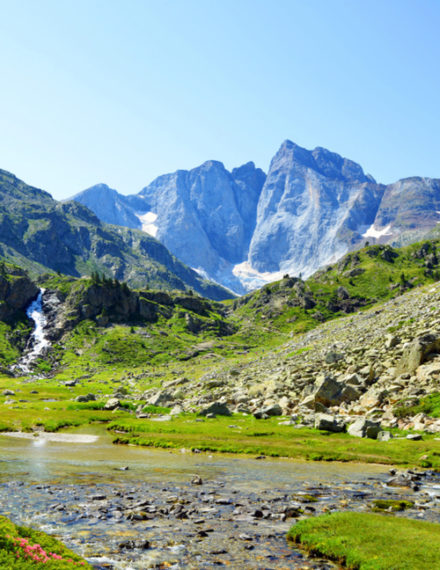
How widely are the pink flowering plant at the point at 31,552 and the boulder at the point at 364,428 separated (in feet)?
139

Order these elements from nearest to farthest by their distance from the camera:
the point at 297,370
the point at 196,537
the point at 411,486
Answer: the point at 196,537 < the point at 411,486 < the point at 297,370

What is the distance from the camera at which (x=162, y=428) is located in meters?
62.4

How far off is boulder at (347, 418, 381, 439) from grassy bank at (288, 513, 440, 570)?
29081 millimetres

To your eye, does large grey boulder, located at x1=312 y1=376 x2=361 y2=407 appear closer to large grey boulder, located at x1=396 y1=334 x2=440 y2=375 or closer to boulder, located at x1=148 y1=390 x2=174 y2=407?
large grey boulder, located at x1=396 y1=334 x2=440 y2=375

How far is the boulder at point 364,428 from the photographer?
165 ft

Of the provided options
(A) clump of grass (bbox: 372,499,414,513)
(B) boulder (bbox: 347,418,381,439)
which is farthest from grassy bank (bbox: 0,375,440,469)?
(A) clump of grass (bbox: 372,499,414,513)

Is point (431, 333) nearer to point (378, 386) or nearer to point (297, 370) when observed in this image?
point (378, 386)

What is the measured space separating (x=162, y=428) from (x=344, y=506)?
133 feet

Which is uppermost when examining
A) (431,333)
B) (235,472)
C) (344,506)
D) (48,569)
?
(431,333)

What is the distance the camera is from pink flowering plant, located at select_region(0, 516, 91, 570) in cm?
1427

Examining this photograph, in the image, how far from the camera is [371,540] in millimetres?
19688

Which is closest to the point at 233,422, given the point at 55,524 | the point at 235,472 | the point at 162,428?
the point at 162,428

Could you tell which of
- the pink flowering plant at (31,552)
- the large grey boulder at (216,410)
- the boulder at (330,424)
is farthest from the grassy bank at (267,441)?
the pink flowering plant at (31,552)

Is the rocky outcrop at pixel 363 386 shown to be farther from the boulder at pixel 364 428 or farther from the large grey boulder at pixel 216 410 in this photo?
the large grey boulder at pixel 216 410
